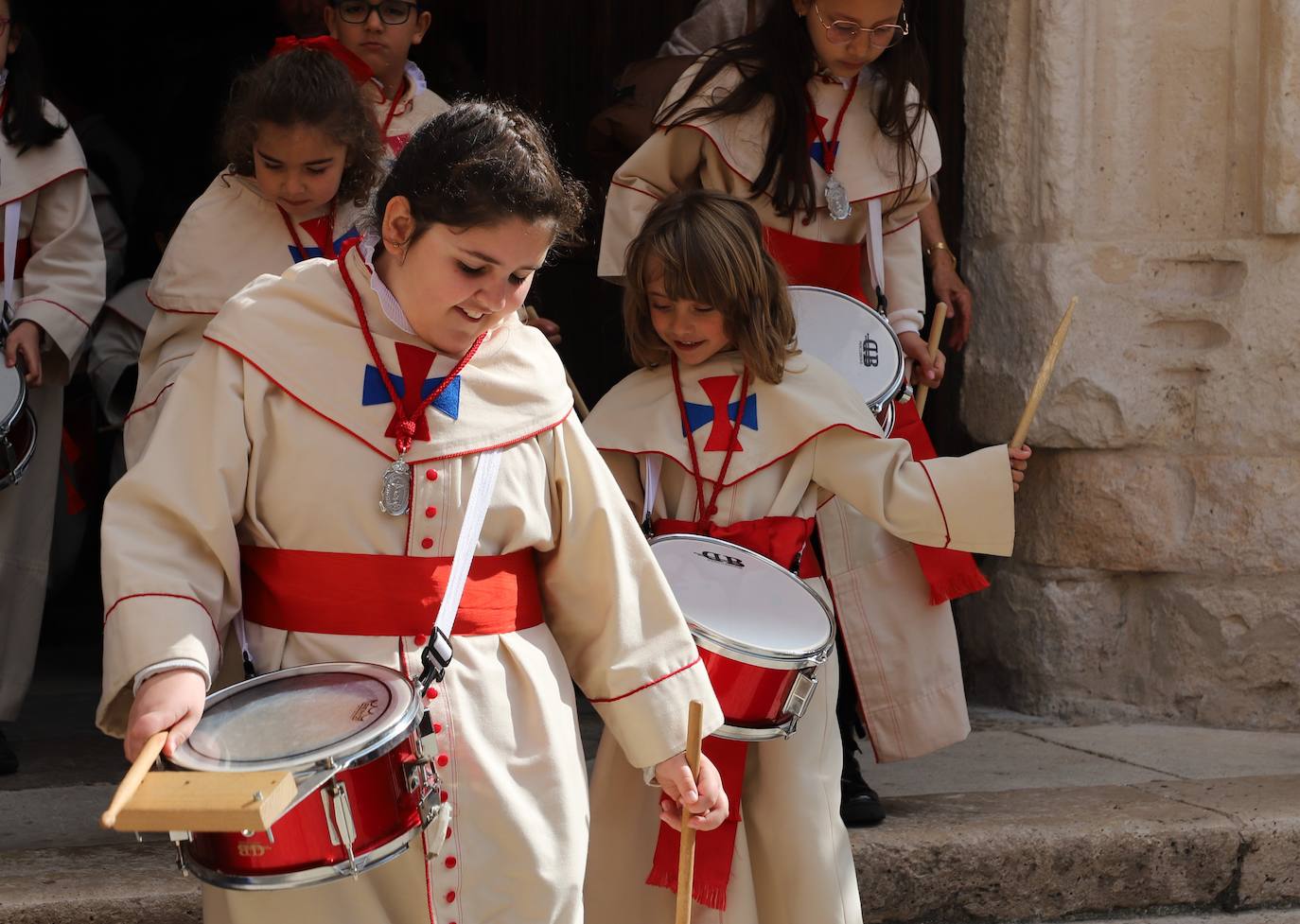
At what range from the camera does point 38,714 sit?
199 inches

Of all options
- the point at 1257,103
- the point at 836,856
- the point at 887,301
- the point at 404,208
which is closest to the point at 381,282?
the point at 404,208

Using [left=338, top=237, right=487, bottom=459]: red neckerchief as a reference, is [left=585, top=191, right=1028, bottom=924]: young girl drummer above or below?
below

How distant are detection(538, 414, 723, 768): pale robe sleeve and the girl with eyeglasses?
1.86 meters

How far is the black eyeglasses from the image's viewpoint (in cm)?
404

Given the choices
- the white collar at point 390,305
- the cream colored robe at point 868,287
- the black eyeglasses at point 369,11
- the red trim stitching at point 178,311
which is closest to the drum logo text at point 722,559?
the cream colored robe at point 868,287

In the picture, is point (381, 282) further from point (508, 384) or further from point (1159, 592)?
point (1159, 592)

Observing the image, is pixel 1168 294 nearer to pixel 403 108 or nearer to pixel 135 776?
pixel 403 108

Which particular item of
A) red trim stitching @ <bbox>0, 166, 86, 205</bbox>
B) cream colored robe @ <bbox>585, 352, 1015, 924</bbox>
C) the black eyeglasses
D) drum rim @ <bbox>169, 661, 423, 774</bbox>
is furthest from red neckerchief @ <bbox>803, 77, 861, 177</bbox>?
drum rim @ <bbox>169, 661, 423, 774</bbox>

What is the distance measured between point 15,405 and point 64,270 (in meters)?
0.52

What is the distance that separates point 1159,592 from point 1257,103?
1.32 meters

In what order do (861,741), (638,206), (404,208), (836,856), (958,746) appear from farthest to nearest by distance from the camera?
(861,741)
(958,746)
(638,206)
(836,856)
(404,208)

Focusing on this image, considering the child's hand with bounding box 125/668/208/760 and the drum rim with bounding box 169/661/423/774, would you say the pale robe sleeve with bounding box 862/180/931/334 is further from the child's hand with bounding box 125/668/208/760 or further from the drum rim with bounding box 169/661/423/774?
the child's hand with bounding box 125/668/208/760

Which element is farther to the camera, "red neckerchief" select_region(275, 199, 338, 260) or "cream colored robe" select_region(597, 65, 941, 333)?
"cream colored robe" select_region(597, 65, 941, 333)

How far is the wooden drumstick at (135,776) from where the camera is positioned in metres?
1.83
